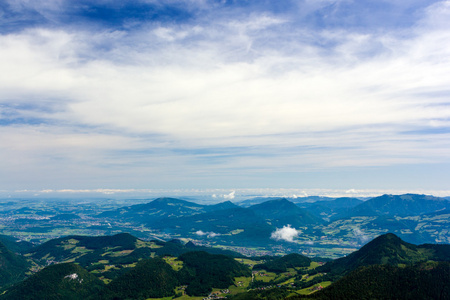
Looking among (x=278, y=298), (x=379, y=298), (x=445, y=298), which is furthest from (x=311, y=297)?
(x=445, y=298)

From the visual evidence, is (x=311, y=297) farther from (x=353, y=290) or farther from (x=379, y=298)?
(x=379, y=298)

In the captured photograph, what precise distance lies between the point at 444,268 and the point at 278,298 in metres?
112

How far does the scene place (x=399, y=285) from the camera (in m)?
187

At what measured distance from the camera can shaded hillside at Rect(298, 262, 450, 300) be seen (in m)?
178

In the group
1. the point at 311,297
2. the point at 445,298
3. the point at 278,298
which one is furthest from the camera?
the point at 278,298

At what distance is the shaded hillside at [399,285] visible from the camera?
178500 mm

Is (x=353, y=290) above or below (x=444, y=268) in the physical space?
below

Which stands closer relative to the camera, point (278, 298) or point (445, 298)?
point (445, 298)

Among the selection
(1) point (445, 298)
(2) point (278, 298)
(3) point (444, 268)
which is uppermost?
(3) point (444, 268)

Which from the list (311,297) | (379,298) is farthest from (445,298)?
(311,297)

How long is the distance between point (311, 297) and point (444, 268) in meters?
92.8

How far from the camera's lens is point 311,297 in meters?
184

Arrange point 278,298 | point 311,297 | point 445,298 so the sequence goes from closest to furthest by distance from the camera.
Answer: point 445,298 < point 311,297 < point 278,298

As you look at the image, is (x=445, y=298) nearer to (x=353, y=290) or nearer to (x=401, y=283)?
(x=401, y=283)
